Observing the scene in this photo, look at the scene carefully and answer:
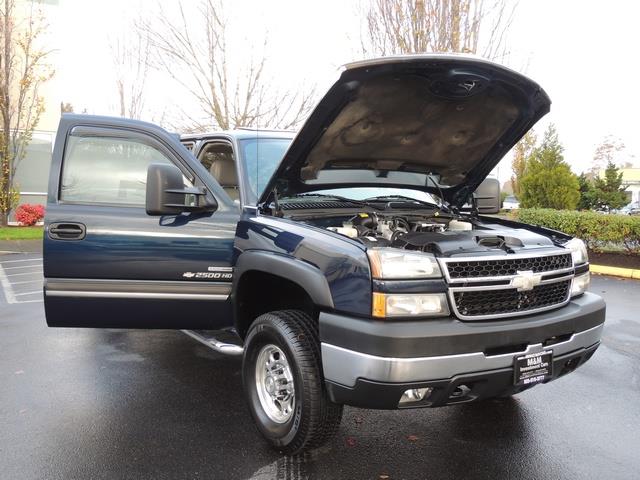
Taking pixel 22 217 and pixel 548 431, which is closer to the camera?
pixel 548 431

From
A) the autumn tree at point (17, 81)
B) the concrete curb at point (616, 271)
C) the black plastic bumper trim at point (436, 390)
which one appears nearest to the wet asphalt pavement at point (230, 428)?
the black plastic bumper trim at point (436, 390)

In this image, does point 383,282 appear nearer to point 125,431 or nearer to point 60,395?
point 125,431

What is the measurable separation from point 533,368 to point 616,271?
8.22 metres

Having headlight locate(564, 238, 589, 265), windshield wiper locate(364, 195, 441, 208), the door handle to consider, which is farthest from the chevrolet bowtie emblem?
the door handle

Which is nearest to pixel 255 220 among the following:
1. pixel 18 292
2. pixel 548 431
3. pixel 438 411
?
pixel 438 411

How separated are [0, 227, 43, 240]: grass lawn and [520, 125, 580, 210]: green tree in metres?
13.7

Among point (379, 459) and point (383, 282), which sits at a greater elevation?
point (383, 282)

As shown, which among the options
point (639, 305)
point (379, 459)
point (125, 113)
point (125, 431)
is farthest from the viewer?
point (125, 113)

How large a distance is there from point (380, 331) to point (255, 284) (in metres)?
1.31

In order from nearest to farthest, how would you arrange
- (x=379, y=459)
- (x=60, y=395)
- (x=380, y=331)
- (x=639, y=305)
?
(x=380, y=331) → (x=379, y=459) → (x=60, y=395) → (x=639, y=305)

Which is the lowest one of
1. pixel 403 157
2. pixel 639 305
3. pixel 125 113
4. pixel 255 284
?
pixel 639 305

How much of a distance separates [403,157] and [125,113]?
1883 centimetres

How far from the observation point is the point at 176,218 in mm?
3596

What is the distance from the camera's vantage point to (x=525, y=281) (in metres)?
2.71
